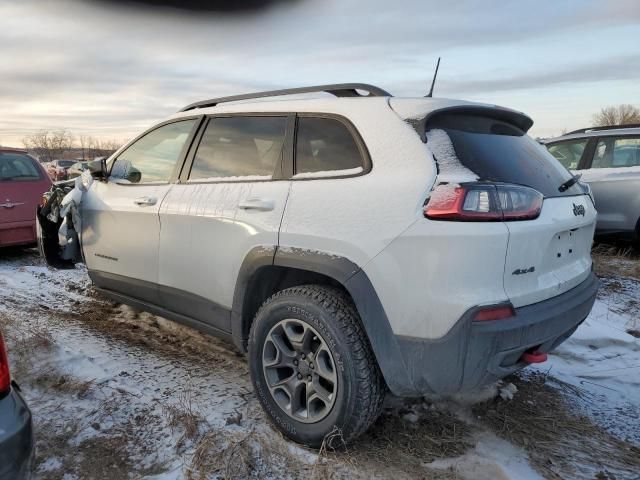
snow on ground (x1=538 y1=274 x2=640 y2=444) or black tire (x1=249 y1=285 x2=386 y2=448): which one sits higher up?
black tire (x1=249 y1=285 x2=386 y2=448)

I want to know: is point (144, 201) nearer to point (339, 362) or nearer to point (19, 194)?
point (339, 362)

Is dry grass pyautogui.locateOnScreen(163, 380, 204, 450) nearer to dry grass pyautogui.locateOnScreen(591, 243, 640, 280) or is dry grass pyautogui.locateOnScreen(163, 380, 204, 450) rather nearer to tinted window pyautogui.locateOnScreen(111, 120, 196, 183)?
tinted window pyautogui.locateOnScreen(111, 120, 196, 183)

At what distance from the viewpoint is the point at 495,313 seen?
2.03 metres

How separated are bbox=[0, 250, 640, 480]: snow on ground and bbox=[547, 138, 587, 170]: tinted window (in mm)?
3629

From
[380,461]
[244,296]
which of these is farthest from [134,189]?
[380,461]

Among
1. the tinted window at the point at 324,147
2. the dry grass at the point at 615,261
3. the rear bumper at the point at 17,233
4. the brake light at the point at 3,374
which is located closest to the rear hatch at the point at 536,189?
the tinted window at the point at 324,147

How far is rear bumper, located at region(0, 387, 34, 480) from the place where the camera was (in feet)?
5.17

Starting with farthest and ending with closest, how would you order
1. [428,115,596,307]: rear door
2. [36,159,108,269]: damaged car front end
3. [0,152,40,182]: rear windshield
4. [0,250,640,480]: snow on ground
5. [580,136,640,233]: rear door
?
[0,152,40,182]: rear windshield, [580,136,640,233]: rear door, [36,159,108,269]: damaged car front end, [0,250,640,480]: snow on ground, [428,115,596,307]: rear door

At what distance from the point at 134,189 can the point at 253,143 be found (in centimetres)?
124

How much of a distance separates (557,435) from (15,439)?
2.59 m

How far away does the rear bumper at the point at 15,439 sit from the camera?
Answer: 5.17ft

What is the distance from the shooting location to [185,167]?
3.33 m

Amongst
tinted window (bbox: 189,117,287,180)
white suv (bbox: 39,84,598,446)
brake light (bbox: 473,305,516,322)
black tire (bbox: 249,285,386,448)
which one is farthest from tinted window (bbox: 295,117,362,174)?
brake light (bbox: 473,305,516,322)

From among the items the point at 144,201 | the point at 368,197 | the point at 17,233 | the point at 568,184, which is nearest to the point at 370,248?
the point at 368,197
